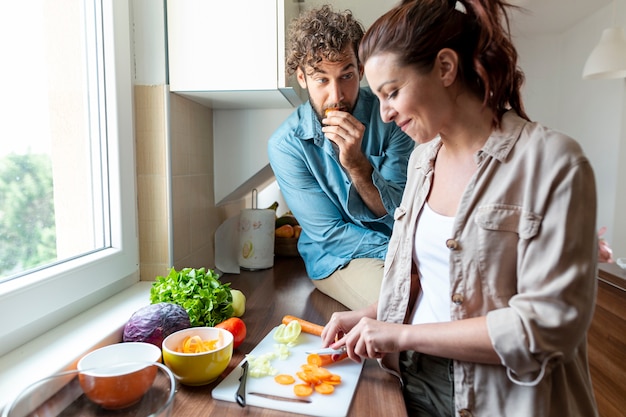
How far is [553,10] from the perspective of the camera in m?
3.36

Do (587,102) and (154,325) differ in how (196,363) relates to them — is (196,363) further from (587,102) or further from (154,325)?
(587,102)

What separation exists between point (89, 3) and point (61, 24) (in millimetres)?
115

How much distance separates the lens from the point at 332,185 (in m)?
1.38

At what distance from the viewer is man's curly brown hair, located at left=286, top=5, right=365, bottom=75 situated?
1.18 meters

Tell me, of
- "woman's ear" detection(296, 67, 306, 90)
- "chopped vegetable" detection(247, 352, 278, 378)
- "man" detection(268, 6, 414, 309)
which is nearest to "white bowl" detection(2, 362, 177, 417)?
"chopped vegetable" detection(247, 352, 278, 378)

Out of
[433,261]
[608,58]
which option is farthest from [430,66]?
[608,58]

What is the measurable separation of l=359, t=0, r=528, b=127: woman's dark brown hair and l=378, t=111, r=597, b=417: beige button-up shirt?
7cm

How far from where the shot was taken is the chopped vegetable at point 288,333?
88 cm

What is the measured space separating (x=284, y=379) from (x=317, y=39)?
0.89 m

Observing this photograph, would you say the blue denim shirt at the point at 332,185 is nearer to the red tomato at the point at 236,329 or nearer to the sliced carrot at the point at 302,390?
the red tomato at the point at 236,329

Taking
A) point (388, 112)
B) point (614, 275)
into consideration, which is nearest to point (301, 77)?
point (388, 112)

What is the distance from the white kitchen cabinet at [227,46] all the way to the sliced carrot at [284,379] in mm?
745

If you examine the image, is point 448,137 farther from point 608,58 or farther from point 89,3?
point 608,58

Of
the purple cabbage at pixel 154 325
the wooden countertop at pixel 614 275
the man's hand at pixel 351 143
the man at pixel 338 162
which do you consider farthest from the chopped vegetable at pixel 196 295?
the wooden countertop at pixel 614 275
